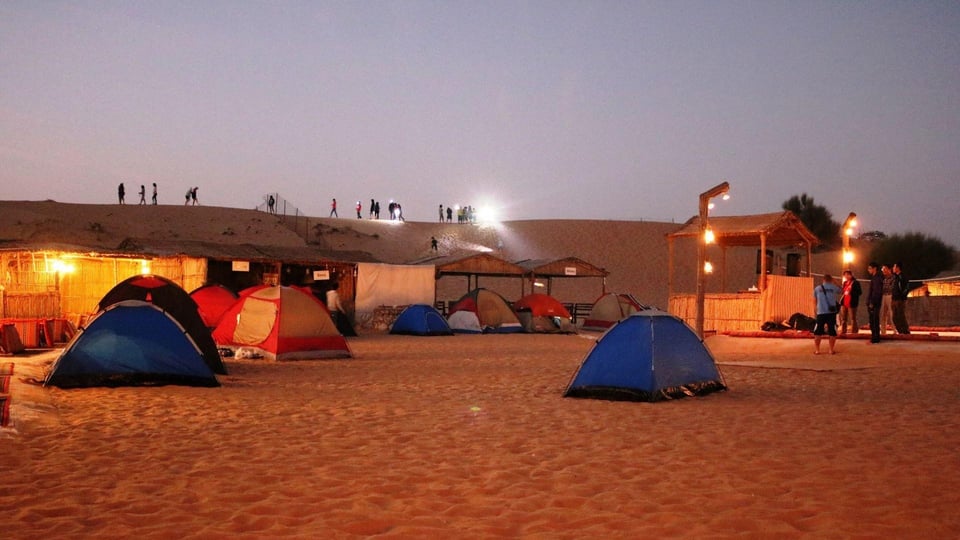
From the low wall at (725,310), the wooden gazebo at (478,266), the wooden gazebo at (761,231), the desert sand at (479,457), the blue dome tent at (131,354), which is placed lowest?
the desert sand at (479,457)

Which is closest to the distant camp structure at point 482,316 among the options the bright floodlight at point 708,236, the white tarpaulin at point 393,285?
the white tarpaulin at point 393,285

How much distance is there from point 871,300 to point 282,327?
11781 mm

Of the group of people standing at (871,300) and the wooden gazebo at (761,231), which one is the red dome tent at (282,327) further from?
the wooden gazebo at (761,231)

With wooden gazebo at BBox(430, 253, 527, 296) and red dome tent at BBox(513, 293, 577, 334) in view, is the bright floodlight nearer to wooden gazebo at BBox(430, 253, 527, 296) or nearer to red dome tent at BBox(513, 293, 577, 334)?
red dome tent at BBox(513, 293, 577, 334)

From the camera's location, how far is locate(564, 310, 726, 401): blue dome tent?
973cm

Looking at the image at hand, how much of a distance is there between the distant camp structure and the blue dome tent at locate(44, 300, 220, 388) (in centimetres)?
1512

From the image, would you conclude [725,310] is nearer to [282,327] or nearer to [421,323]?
[421,323]

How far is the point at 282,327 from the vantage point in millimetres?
15273

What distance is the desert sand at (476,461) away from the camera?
15.4 ft

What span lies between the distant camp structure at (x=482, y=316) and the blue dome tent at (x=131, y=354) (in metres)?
15.1

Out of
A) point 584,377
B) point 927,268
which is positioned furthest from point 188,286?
point 927,268

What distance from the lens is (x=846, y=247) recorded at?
18.5 metres

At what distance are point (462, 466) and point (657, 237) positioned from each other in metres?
65.9

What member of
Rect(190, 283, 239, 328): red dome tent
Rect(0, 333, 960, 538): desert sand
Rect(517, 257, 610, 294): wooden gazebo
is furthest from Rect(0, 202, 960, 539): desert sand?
Rect(517, 257, 610, 294): wooden gazebo
